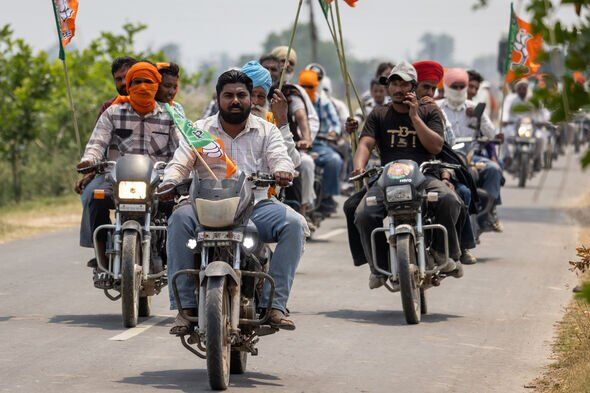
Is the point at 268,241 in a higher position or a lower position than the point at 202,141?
lower

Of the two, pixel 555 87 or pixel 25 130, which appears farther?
pixel 25 130

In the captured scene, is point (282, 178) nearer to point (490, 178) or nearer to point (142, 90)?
point (142, 90)

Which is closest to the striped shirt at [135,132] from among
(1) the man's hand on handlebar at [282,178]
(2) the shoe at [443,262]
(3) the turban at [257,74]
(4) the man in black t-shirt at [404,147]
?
(3) the turban at [257,74]

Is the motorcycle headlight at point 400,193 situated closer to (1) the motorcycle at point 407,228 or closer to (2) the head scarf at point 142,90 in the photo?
(1) the motorcycle at point 407,228

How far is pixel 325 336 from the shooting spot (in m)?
10.4

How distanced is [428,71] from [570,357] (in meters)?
3.97

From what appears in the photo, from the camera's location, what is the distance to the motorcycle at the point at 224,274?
25.9 feet

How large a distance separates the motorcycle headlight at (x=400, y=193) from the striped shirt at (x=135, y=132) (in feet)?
5.74

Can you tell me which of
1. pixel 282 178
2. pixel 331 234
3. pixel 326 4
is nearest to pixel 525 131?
pixel 331 234

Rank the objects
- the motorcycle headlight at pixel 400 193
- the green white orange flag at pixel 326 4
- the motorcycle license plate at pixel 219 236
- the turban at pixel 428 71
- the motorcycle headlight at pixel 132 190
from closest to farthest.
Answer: the motorcycle license plate at pixel 219 236, the motorcycle headlight at pixel 132 190, the motorcycle headlight at pixel 400 193, the turban at pixel 428 71, the green white orange flag at pixel 326 4

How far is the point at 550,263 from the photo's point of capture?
15922 mm

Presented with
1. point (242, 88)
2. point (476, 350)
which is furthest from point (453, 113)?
point (242, 88)

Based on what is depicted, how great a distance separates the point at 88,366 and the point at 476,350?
103 inches

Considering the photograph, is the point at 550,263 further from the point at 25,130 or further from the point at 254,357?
the point at 25,130
